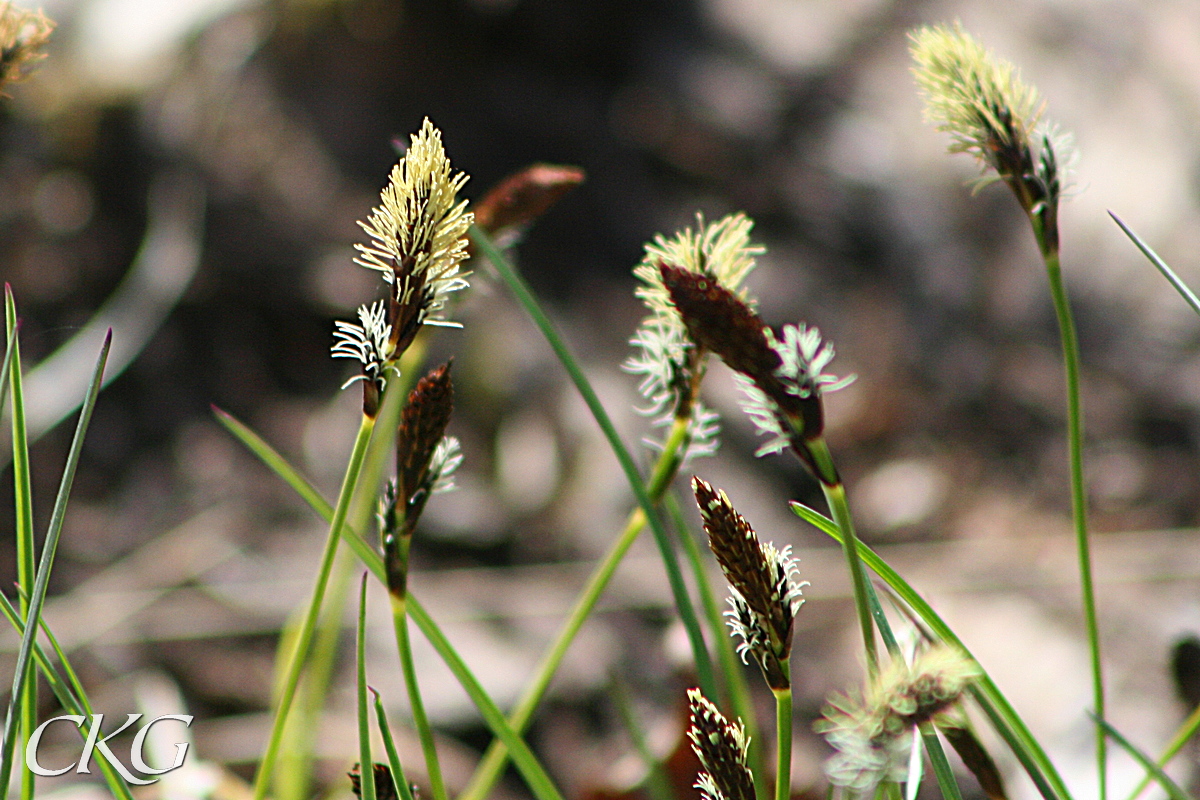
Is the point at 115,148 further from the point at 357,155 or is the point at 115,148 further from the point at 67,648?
the point at 67,648

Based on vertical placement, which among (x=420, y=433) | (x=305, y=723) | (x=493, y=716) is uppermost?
(x=420, y=433)

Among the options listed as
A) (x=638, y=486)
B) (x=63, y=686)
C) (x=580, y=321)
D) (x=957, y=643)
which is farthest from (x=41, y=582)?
(x=580, y=321)

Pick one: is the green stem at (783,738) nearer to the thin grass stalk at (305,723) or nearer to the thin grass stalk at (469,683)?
the thin grass stalk at (469,683)

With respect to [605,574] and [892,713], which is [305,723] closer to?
[605,574]

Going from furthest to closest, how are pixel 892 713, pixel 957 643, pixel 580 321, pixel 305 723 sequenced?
1. pixel 580 321
2. pixel 305 723
3. pixel 957 643
4. pixel 892 713

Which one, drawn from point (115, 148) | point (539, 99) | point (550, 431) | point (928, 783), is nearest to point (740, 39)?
point (539, 99)

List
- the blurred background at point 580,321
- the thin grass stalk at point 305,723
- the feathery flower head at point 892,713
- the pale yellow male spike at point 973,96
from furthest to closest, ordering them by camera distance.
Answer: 1. the blurred background at point 580,321
2. the thin grass stalk at point 305,723
3. the pale yellow male spike at point 973,96
4. the feathery flower head at point 892,713

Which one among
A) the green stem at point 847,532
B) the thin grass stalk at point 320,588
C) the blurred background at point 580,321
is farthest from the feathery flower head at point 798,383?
the blurred background at point 580,321

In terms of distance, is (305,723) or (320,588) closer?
(320,588)
